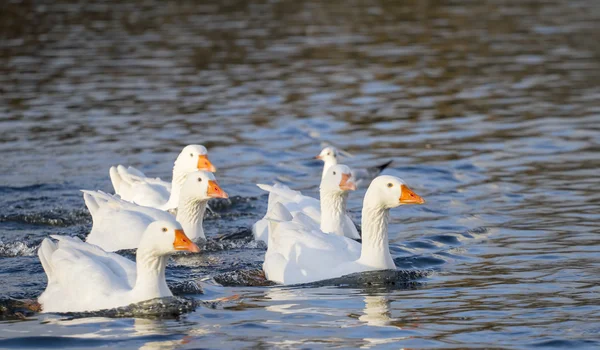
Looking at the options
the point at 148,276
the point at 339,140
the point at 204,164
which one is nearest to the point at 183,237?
the point at 148,276

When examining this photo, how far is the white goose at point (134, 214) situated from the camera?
12.6 m

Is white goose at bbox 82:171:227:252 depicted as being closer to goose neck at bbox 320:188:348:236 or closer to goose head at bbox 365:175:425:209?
goose neck at bbox 320:188:348:236

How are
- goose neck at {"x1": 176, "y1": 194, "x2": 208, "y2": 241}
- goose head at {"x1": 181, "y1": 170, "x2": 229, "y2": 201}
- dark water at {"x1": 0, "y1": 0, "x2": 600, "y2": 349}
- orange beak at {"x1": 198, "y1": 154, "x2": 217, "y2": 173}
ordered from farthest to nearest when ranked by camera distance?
orange beak at {"x1": 198, "y1": 154, "x2": 217, "y2": 173}, goose neck at {"x1": 176, "y1": 194, "x2": 208, "y2": 241}, goose head at {"x1": 181, "y1": 170, "x2": 229, "y2": 201}, dark water at {"x1": 0, "y1": 0, "x2": 600, "y2": 349}

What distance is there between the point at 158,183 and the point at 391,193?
209 inches

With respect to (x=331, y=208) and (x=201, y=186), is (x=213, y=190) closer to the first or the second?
(x=201, y=186)

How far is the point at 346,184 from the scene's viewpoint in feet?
41.4

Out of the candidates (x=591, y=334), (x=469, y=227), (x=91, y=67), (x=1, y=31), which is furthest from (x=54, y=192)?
(x=1, y=31)

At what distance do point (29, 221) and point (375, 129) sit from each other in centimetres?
787

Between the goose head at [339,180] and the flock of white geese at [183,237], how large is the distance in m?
0.01

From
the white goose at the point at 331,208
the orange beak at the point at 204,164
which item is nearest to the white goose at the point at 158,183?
the orange beak at the point at 204,164

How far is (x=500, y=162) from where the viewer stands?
17.4 metres

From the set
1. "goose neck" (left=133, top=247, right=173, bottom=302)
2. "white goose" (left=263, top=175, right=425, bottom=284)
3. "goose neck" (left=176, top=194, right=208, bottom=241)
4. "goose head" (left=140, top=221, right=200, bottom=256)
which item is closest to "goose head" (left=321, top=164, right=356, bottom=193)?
"white goose" (left=263, top=175, right=425, bottom=284)

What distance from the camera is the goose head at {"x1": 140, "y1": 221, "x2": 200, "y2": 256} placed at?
9.54m

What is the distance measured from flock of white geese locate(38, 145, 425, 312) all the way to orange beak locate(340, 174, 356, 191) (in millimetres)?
12
